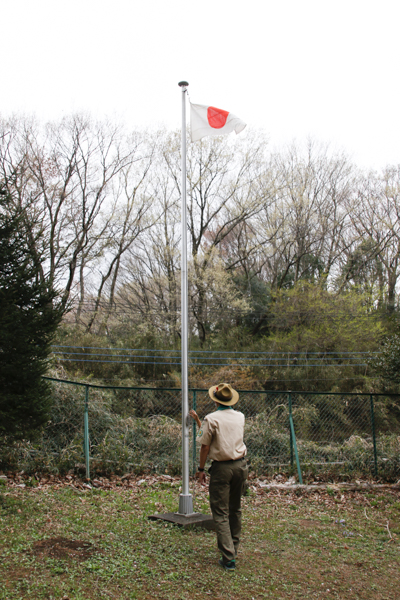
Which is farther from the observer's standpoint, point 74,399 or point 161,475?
point 74,399

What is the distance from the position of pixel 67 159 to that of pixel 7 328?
22.7 metres

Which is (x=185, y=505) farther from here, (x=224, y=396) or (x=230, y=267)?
(x=230, y=267)

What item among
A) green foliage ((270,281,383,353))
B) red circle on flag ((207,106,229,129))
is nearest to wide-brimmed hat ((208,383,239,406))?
red circle on flag ((207,106,229,129))

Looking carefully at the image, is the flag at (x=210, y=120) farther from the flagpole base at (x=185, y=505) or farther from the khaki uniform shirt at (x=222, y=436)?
the flagpole base at (x=185, y=505)

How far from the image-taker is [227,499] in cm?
498

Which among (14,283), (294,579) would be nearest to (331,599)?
(294,579)

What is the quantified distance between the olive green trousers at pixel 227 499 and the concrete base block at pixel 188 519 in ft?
3.42

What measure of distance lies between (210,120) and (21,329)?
4.41 m

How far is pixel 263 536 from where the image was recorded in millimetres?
6012

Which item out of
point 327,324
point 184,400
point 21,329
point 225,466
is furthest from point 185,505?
point 327,324

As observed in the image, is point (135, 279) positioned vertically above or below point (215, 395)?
above

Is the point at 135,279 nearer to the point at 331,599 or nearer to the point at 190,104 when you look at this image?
the point at 190,104

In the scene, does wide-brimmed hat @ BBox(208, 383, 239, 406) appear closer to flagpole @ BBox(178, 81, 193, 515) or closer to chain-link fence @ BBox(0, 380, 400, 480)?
flagpole @ BBox(178, 81, 193, 515)

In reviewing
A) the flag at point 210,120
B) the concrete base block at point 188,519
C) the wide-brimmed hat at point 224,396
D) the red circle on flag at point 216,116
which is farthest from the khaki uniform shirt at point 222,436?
the red circle on flag at point 216,116
